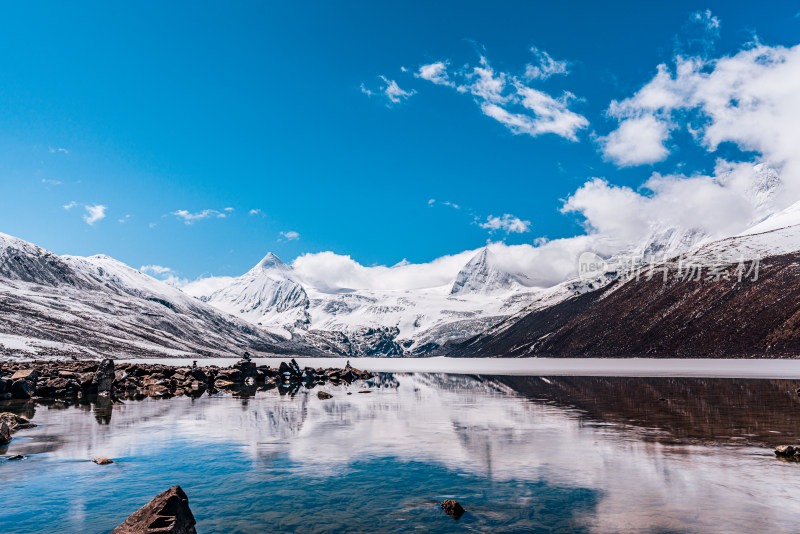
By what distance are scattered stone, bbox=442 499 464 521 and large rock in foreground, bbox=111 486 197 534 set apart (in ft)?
22.7

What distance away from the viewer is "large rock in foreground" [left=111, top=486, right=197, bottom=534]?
11.6m

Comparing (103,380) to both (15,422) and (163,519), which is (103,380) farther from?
(163,519)

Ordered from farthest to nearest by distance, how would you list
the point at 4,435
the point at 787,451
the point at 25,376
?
1. the point at 25,376
2. the point at 4,435
3. the point at 787,451

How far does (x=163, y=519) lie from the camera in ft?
38.7

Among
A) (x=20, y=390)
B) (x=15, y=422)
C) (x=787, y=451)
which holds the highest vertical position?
(x=20, y=390)

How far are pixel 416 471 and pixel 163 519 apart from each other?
35.5 ft

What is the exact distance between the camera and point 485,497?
53.7 feet

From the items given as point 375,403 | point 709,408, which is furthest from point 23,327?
point 709,408

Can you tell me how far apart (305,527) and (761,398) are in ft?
156

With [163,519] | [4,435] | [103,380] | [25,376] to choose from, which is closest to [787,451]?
[163,519]

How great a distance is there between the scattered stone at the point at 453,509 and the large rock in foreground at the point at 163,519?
6.92 m

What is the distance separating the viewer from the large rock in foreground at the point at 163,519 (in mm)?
11613

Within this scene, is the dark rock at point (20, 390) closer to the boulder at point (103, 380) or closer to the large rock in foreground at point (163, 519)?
the boulder at point (103, 380)

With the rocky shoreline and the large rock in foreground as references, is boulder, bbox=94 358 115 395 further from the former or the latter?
the large rock in foreground
